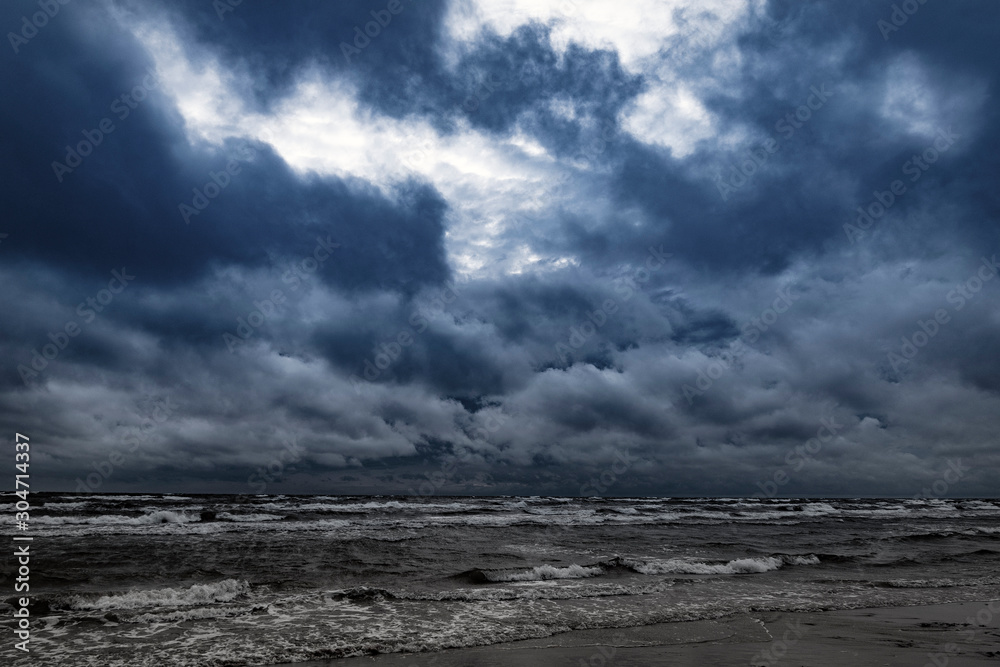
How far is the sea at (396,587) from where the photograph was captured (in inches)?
342

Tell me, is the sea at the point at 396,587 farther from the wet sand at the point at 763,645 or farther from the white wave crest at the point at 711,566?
the wet sand at the point at 763,645

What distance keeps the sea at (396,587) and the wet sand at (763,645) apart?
53 centimetres

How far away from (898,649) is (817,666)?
83.9 inches

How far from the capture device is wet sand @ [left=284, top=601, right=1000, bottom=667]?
7707 millimetres

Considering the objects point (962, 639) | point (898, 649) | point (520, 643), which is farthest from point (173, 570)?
point (962, 639)

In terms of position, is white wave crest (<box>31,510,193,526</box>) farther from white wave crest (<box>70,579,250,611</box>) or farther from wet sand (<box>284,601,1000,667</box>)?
wet sand (<box>284,601,1000,667</box>)

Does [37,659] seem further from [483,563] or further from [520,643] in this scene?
[483,563]

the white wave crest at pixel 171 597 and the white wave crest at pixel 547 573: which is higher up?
the white wave crest at pixel 171 597

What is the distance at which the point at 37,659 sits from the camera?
7742 mm

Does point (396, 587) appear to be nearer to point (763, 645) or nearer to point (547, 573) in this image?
point (547, 573)

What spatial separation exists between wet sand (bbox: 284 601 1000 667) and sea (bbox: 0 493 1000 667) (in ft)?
1.74

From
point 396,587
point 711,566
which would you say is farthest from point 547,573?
point 711,566

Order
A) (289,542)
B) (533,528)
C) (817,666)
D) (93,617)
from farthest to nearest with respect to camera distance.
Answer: (533,528) → (289,542) → (93,617) → (817,666)

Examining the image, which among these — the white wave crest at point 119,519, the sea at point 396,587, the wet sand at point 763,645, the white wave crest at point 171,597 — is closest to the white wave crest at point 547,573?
the sea at point 396,587
